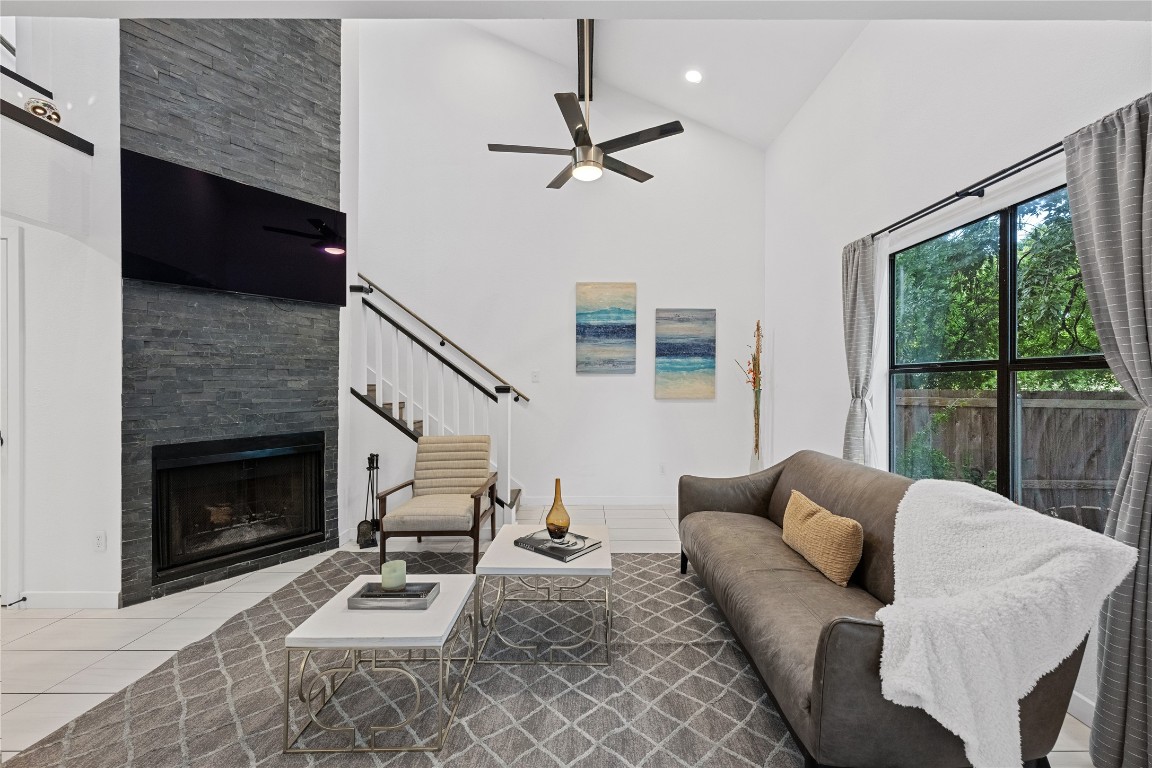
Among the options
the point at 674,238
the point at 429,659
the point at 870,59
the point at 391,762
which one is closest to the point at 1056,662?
the point at 391,762

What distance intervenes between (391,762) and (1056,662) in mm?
2110

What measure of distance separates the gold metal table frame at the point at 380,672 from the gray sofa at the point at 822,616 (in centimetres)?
121

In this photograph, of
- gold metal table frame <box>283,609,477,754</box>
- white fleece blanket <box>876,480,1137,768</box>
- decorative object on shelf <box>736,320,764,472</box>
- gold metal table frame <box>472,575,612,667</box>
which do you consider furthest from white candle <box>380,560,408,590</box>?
decorative object on shelf <box>736,320,764,472</box>

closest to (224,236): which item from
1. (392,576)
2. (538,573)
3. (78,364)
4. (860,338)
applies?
(78,364)

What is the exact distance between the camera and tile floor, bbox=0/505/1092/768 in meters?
1.96

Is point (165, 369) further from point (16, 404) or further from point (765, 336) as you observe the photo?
point (765, 336)

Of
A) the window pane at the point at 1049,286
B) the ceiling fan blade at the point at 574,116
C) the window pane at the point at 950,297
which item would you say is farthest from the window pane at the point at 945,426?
the ceiling fan blade at the point at 574,116

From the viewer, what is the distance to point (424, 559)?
374 cm

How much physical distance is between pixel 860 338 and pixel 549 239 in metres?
3.19

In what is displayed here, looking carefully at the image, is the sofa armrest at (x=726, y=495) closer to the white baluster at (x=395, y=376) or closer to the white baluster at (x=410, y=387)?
the white baluster at (x=410, y=387)

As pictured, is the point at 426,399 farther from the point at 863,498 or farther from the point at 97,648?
the point at 863,498

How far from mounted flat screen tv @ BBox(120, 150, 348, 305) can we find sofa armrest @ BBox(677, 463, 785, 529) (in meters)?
3.04

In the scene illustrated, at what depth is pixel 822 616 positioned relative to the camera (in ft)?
6.41

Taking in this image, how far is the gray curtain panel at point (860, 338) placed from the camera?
133 inches
